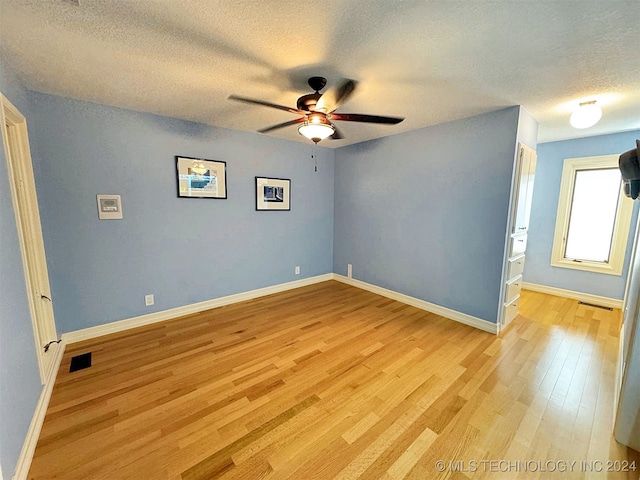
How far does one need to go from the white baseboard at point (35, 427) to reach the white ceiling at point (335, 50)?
2.27m

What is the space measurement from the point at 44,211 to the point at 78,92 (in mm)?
1118

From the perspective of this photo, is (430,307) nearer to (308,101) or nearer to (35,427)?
(308,101)

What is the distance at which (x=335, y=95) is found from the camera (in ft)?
5.57

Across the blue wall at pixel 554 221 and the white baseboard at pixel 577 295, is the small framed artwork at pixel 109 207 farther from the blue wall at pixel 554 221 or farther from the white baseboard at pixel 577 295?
the white baseboard at pixel 577 295

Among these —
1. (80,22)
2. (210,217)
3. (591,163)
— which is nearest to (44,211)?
(210,217)

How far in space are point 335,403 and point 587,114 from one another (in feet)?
11.1

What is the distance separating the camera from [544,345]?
2.55m

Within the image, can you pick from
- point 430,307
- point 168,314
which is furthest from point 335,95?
point 168,314

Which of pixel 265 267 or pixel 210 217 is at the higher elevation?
pixel 210 217

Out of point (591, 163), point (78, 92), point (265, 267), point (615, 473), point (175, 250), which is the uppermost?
point (78, 92)

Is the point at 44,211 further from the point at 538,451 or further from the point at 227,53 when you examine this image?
the point at 538,451

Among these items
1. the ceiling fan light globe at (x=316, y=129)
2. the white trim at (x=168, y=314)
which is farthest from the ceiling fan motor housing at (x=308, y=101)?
the white trim at (x=168, y=314)

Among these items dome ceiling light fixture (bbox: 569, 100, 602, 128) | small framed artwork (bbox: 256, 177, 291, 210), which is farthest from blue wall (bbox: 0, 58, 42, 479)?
dome ceiling light fixture (bbox: 569, 100, 602, 128)

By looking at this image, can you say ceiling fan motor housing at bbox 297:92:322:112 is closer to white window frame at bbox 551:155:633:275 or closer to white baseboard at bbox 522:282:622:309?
white window frame at bbox 551:155:633:275
